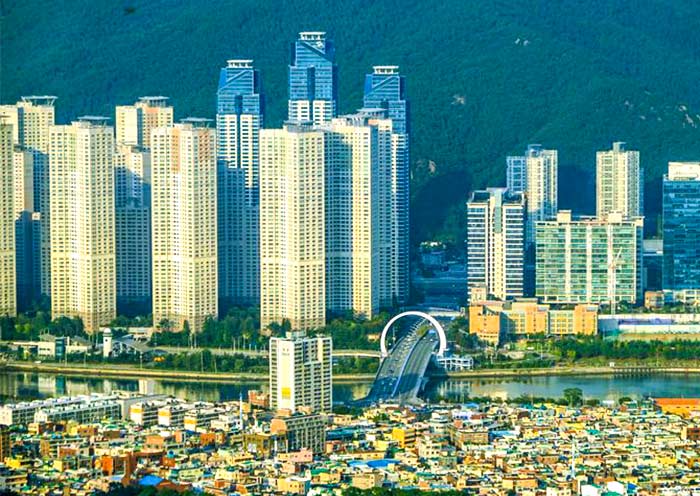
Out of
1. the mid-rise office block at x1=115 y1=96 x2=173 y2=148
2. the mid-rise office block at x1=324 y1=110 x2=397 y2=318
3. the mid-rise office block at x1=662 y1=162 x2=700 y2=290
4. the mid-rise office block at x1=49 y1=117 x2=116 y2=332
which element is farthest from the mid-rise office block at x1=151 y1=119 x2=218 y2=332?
the mid-rise office block at x1=662 y1=162 x2=700 y2=290

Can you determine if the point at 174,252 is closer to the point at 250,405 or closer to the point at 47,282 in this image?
the point at 47,282

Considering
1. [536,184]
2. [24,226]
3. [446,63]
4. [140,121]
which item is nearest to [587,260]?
[536,184]

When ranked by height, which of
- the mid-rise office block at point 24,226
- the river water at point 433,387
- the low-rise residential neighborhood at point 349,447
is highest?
the mid-rise office block at point 24,226

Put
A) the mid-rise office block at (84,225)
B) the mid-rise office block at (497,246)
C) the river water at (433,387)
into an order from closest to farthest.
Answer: the river water at (433,387) < the mid-rise office block at (84,225) < the mid-rise office block at (497,246)

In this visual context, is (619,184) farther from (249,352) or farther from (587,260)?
(249,352)

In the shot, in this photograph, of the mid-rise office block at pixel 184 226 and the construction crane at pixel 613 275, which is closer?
the mid-rise office block at pixel 184 226

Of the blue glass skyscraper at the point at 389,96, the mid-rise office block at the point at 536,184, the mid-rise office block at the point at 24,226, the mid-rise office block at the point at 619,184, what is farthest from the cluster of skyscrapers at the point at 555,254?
the mid-rise office block at the point at 24,226

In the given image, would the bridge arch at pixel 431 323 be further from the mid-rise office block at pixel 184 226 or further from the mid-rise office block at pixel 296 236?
the mid-rise office block at pixel 184 226
